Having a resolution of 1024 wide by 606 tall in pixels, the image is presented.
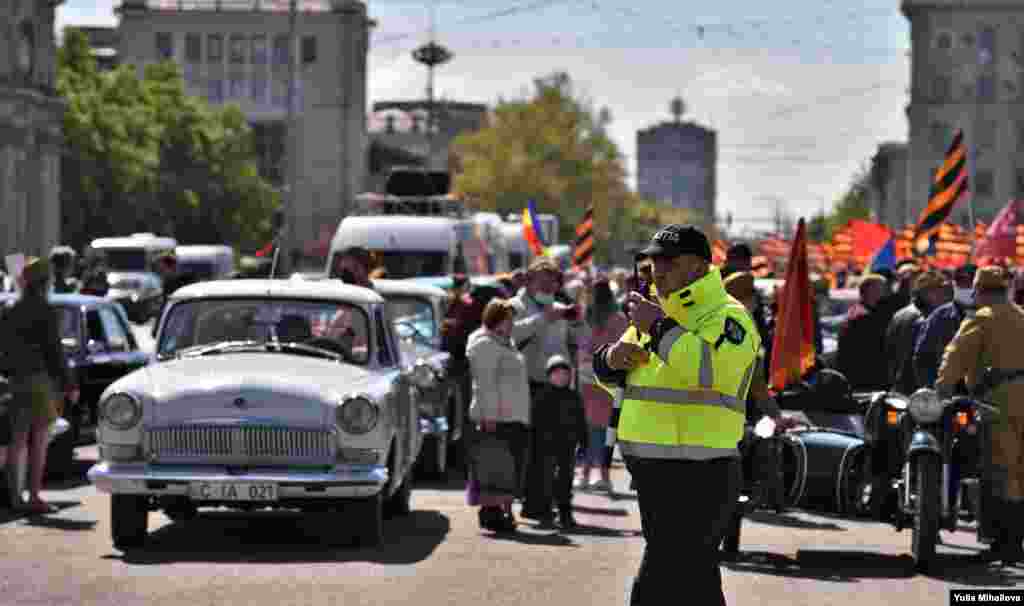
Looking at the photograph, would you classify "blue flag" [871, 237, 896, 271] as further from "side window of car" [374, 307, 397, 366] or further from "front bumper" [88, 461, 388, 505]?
"front bumper" [88, 461, 388, 505]

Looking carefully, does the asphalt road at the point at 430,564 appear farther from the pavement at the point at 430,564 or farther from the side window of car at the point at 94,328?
the side window of car at the point at 94,328

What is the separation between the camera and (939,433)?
13.3 metres

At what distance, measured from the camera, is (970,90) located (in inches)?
5600

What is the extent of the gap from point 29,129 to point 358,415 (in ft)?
232

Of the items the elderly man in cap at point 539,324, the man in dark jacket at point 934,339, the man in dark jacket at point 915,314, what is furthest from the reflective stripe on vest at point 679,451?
the man in dark jacket at point 915,314

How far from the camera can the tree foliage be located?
86312 mm

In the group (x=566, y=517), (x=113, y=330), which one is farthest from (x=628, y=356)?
(x=113, y=330)

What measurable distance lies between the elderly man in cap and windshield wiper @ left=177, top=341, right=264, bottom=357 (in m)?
2.24

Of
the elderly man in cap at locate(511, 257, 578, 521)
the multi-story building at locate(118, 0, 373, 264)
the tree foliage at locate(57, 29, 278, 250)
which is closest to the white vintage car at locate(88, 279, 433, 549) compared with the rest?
the elderly man in cap at locate(511, 257, 578, 521)

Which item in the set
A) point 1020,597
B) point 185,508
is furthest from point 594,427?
point 1020,597

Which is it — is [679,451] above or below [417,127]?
below

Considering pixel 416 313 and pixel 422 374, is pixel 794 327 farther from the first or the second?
pixel 416 313

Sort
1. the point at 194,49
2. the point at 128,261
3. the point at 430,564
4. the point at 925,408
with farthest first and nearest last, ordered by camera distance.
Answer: the point at 194,49, the point at 128,261, the point at 430,564, the point at 925,408

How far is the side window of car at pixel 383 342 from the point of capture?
613 inches
